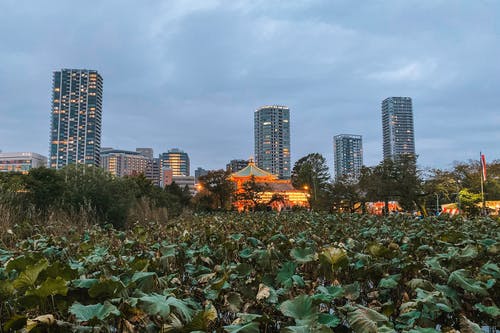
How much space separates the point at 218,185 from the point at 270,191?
7.78 m

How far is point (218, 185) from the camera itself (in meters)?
40.3

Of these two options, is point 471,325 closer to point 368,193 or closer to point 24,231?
point 24,231

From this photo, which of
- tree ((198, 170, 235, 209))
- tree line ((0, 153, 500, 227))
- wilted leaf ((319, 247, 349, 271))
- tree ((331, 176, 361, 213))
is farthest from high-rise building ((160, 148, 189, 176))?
wilted leaf ((319, 247, 349, 271))

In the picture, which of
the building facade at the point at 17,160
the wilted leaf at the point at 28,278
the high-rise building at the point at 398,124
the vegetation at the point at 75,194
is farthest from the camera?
the high-rise building at the point at 398,124

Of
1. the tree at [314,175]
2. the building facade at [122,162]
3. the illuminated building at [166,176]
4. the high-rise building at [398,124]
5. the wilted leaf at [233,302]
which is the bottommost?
the wilted leaf at [233,302]

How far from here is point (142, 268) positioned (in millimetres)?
2434

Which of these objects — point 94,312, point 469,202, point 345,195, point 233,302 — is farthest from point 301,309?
point 345,195

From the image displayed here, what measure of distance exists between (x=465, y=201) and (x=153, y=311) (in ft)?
95.5

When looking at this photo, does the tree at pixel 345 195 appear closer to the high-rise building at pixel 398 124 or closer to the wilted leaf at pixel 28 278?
the wilted leaf at pixel 28 278

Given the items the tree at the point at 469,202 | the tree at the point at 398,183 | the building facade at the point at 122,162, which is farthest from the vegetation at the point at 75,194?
the building facade at the point at 122,162

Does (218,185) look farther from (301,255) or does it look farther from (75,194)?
(301,255)

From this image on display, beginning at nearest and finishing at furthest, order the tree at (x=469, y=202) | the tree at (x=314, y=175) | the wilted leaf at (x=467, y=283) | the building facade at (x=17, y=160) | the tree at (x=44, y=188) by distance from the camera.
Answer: the wilted leaf at (x=467, y=283)
the tree at (x=44, y=188)
the tree at (x=469, y=202)
the tree at (x=314, y=175)
the building facade at (x=17, y=160)

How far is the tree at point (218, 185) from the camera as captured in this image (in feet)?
132

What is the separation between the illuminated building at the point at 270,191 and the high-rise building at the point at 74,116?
92881mm
